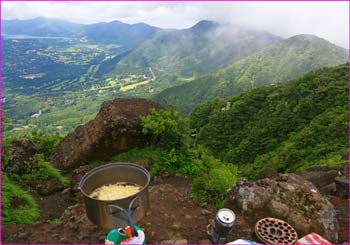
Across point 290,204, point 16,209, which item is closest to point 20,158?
point 16,209

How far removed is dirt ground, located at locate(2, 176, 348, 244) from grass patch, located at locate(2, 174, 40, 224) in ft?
1.72

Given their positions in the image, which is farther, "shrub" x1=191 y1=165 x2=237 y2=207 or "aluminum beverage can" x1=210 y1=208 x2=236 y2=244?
"shrub" x1=191 y1=165 x2=237 y2=207

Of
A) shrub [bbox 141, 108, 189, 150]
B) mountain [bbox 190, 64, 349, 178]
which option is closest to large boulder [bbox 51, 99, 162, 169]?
shrub [bbox 141, 108, 189, 150]

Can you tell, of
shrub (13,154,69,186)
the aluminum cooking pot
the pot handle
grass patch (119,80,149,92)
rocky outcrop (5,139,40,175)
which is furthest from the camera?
grass patch (119,80,149,92)

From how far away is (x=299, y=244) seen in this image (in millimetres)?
5133

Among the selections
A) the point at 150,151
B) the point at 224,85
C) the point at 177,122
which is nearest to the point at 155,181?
the point at 150,151

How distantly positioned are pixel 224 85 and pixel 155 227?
13344 centimetres

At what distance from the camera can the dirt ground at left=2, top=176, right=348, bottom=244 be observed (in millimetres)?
5797

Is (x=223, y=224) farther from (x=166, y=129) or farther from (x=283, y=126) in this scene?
(x=283, y=126)

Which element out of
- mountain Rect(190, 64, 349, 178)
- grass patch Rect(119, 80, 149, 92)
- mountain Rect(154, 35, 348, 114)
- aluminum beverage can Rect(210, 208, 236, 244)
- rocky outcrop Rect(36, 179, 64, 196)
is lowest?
grass patch Rect(119, 80, 149, 92)

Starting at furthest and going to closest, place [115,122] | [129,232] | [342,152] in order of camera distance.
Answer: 1. [342,152]
2. [115,122]
3. [129,232]

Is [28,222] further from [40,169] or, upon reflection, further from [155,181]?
[155,181]

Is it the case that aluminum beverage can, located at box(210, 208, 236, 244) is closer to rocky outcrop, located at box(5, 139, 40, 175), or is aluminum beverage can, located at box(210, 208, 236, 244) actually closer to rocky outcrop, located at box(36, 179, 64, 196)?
rocky outcrop, located at box(36, 179, 64, 196)

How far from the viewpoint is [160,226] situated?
6211 millimetres
